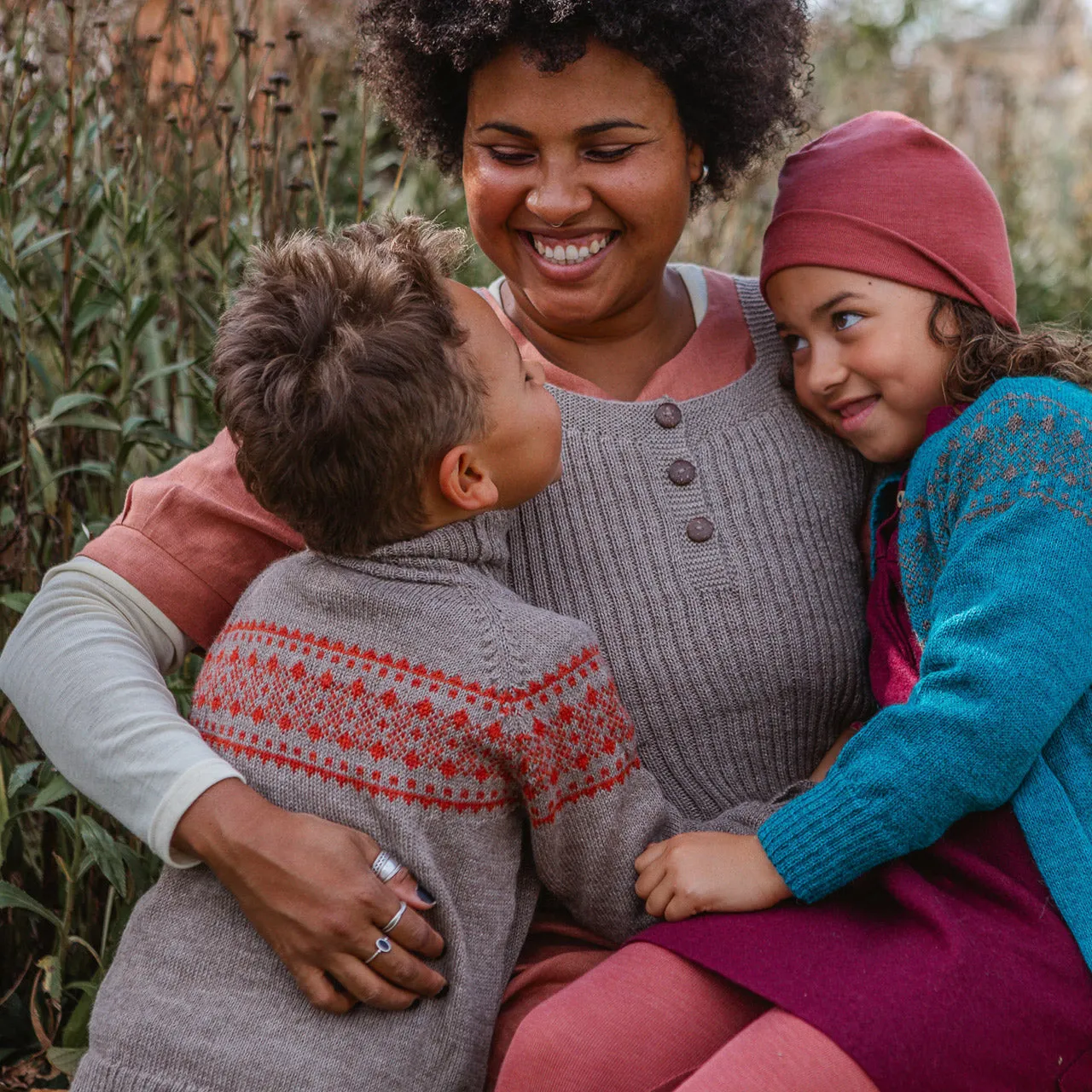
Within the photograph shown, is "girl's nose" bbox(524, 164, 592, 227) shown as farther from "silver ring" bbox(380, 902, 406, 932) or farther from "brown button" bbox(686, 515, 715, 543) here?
"silver ring" bbox(380, 902, 406, 932)

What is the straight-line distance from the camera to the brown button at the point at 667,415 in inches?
85.3

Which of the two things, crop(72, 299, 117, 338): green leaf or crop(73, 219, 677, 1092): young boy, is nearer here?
crop(73, 219, 677, 1092): young boy

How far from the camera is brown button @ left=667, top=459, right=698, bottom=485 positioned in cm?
212

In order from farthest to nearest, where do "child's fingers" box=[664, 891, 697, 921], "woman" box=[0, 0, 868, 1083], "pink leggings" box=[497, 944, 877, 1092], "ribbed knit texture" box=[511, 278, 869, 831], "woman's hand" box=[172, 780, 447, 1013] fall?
"ribbed knit texture" box=[511, 278, 869, 831]
"woman" box=[0, 0, 868, 1083]
"child's fingers" box=[664, 891, 697, 921]
"woman's hand" box=[172, 780, 447, 1013]
"pink leggings" box=[497, 944, 877, 1092]

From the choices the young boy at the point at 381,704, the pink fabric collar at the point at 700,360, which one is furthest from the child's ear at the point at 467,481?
the pink fabric collar at the point at 700,360

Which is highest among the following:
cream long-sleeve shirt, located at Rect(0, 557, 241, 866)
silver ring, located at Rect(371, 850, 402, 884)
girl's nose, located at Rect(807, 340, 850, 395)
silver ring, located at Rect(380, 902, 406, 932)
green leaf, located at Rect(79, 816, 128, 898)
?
girl's nose, located at Rect(807, 340, 850, 395)

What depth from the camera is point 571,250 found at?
7.14ft

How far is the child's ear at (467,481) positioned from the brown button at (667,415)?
1.36 ft

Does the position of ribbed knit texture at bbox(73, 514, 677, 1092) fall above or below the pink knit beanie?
below

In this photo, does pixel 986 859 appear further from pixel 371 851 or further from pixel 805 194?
pixel 805 194

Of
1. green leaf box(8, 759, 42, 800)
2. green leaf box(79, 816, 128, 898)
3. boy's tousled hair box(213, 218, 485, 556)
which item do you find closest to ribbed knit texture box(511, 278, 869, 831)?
boy's tousled hair box(213, 218, 485, 556)

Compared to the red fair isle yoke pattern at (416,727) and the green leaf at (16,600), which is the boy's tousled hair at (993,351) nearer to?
the red fair isle yoke pattern at (416,727)

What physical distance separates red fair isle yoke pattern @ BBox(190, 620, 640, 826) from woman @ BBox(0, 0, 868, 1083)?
0.38 feet

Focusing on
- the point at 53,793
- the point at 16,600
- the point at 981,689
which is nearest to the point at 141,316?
the point at 16,600
